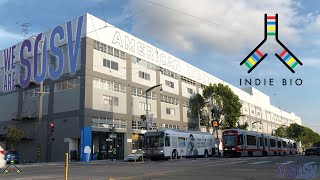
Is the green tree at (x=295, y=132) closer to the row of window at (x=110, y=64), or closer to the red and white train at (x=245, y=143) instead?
the red and white train at (x=245, y=143)

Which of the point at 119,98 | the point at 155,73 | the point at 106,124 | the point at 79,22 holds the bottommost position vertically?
the point at 106,124

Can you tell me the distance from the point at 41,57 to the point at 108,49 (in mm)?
9656

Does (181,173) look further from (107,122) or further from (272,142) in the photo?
(272,142)

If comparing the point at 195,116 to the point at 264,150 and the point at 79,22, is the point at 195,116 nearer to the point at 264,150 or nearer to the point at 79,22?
the point at 264,150

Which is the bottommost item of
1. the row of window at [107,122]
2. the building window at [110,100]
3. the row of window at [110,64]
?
the row of window at [107,122]

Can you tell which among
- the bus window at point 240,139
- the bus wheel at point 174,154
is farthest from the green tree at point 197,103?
the bus wheel at point 174,154

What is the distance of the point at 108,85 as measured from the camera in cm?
4941

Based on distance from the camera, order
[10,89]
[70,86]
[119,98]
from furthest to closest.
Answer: [10,89]
[119,98]
[70,86]

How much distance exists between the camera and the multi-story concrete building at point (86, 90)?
4609cm

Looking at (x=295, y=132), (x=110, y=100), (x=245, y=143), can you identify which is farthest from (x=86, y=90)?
(x=295, y=132)

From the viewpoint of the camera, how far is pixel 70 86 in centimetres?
4722

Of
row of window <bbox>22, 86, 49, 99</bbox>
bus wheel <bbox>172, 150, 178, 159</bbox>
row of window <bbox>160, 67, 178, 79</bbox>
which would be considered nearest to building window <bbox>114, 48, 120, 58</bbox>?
row of window <bbox>22, 86, 49, 99</bbox>

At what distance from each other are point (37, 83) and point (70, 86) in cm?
710

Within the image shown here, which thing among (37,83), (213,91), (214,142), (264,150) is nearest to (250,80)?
(214,142)
